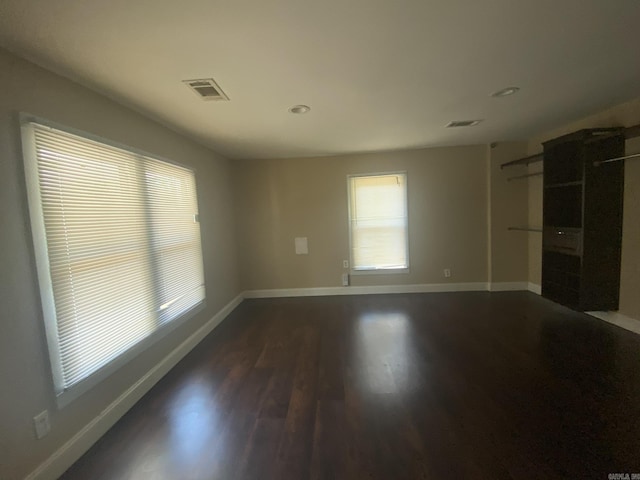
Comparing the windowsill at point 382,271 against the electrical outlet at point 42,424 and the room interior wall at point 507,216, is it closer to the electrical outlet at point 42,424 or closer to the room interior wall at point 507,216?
the room interior wall at point 507,216

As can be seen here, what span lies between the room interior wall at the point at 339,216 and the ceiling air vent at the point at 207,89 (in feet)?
8.43

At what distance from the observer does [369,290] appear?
15.7ft

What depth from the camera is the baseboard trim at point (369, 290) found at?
464 cm

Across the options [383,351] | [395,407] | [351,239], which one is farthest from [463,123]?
[395,407]

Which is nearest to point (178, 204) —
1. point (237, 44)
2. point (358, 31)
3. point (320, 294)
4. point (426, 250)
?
point (237, 44)

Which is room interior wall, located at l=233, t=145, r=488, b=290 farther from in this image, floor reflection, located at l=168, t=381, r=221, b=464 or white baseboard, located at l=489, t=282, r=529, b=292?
floor reflection, located at l=168, t=381, r=221, b=464

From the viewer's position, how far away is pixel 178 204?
9.80 ft

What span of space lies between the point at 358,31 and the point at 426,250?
3.80m

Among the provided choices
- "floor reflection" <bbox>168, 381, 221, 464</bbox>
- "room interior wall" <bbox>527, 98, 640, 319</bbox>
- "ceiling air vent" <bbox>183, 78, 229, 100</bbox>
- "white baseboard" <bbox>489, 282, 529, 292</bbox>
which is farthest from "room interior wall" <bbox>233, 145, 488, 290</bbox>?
"floor reflection" <bbox>168, 381, 221, 464</bbox>

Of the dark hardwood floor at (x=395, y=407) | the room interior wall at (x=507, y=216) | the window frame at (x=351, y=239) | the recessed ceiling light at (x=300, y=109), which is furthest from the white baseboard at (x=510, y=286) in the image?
the recessed ceiling light at (x=300, y=109)

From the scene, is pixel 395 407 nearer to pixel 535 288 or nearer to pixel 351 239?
pixel 351 239

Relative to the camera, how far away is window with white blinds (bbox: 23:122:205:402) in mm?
1602

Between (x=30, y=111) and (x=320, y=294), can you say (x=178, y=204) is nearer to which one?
(x=30, y=111)

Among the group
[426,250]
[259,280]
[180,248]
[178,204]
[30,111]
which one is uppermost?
[30,111]
